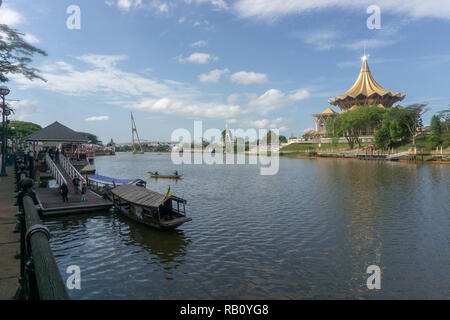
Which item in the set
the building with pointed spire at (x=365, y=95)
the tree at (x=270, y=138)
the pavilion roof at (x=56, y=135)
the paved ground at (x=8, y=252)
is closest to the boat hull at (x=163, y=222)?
the paved ground at (x=8, y=252)

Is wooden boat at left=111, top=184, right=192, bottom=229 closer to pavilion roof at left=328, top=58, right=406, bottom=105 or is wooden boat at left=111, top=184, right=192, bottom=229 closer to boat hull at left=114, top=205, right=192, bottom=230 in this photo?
boat hull at left=114, top=205, right=192, bottom=230

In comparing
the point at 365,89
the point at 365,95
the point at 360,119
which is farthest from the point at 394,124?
the point at 365,89

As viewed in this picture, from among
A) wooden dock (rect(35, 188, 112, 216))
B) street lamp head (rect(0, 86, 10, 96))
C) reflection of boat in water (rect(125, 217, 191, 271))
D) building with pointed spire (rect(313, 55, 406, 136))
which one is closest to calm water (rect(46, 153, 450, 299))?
reflection of boat in water (rect(125, 217, 191, 271))

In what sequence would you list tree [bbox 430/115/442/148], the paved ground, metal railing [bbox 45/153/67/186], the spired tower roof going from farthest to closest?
the spired tower roof < tree [bbox 430/115/442/148] < metal railing [bbox 45/153/67/186] < the paved ground

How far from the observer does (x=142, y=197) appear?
69.4 ft

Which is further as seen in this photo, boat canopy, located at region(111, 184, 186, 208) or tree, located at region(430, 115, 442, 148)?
tree, located at region(430, 115, 442, 148)

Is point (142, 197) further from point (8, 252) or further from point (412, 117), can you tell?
point (412, 117)

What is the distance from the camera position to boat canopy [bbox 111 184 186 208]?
19.2 m

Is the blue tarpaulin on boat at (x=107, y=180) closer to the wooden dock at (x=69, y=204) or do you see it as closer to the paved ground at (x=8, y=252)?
the wooden dock at (x=69, y=204)

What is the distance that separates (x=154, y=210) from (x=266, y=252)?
7.95 m

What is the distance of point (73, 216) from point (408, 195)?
33.0m

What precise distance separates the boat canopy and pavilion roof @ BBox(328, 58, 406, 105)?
477 ft

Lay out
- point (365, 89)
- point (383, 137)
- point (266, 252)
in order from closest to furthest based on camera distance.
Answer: point (266, 252), point (383, 137), point (365, 89)
